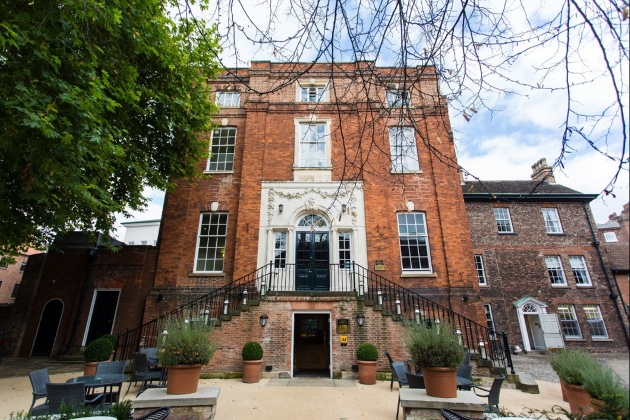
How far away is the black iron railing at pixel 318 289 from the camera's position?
10305 mm

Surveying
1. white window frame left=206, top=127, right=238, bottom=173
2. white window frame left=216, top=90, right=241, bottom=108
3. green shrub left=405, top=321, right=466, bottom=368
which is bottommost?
green shrub left=405, top=321, right=466, bottom=368

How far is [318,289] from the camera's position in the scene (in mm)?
11328

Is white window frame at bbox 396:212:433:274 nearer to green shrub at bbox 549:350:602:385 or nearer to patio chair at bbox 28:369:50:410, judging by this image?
green shrub at bbox 549:350:602:385

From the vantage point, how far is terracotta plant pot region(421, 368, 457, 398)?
4.94 metres

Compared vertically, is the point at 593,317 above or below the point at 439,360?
above

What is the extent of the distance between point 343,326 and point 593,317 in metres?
15.3

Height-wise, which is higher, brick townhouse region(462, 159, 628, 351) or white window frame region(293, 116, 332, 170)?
white window frame region(293, 116, 332, 170)

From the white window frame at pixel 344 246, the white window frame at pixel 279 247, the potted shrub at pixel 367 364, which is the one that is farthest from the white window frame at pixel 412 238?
the white window frame at pixel 279 247

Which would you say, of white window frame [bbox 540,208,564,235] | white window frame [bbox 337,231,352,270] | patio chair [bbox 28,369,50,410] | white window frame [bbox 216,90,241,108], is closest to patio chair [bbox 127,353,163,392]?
patio chair [bbox 28,369,50,410]

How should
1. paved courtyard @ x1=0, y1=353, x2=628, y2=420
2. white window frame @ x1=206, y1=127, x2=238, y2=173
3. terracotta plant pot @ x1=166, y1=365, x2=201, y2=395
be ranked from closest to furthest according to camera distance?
1. terracotta plant pot @ x1=166, y1=365, x2=201, y2=395
2. paved courtyard @ x1=0, y1=353, x2=628, y2=420
3. white window frame @ x1=206, y1=127, x2=238, y2=173

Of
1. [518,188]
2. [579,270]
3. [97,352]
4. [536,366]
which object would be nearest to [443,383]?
[97,352]

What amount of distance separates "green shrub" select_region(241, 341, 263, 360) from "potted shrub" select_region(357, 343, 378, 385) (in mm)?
2782

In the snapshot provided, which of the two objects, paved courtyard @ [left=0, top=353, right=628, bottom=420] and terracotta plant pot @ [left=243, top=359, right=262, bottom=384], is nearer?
paved courtyard @ [left=0, top=353, right=628, bottom=420]

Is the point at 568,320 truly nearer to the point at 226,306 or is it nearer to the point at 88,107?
the point at 226,306
